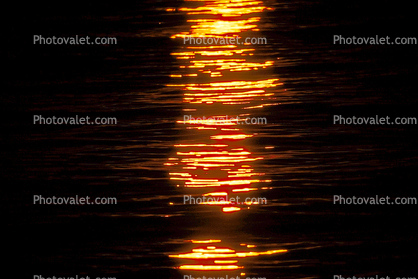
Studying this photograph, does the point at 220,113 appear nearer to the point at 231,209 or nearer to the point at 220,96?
the point at 220,96

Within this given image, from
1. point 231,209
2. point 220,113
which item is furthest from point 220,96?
point 231,209

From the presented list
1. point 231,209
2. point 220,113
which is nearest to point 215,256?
point 231,209

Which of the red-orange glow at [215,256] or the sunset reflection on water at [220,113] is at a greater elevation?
the sunset reflection on water at [220,113]

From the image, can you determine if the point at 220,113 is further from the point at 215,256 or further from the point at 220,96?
the point at 215,256

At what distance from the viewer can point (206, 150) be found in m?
0.56

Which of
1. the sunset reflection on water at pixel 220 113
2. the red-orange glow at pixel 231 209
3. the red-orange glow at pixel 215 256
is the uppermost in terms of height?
the sunset reflection on water at pixel 220 113

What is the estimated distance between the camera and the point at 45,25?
0.58 metres

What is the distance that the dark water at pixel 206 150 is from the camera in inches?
21.3

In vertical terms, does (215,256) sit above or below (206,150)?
below

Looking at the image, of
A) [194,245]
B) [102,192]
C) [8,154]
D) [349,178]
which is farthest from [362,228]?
[8,154]

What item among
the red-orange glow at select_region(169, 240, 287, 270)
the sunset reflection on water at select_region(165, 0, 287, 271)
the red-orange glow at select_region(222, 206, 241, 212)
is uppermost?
the sunset reflection on water at select_region(165, 0, 287, 271)

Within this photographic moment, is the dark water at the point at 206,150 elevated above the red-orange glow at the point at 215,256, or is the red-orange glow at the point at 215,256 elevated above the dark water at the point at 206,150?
the dark water at the point at 206,150

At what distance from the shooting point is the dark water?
54 cm

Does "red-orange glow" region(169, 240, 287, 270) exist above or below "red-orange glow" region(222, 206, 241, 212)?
below
